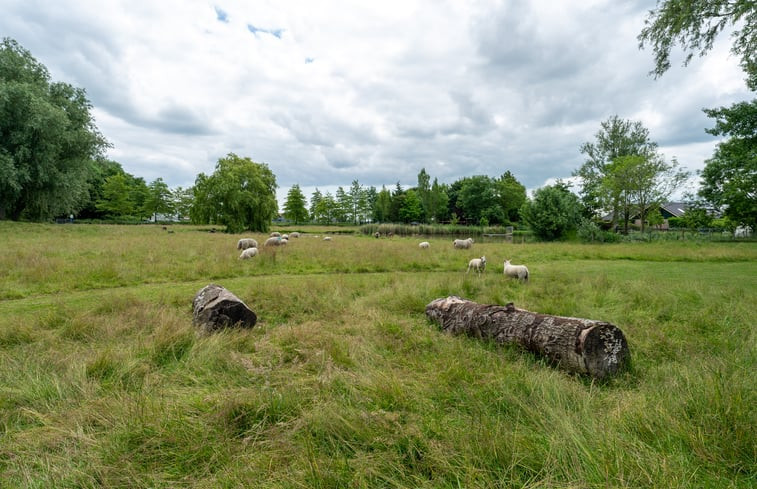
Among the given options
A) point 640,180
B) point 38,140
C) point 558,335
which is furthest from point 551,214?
point 38,140

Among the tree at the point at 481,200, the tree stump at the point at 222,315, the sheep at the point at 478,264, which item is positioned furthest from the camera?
the tree at the point at 481,200

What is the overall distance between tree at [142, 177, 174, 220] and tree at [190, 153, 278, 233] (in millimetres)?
44709

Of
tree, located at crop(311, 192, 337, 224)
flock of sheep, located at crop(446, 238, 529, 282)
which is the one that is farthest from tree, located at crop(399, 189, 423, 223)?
flock of sheep, located at crop(446, 238, 529, 282)

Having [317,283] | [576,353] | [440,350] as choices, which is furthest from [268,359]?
[317,283]

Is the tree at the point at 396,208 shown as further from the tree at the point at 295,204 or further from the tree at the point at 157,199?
the tree at the point at 157,199

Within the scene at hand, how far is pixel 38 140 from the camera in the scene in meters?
26.0

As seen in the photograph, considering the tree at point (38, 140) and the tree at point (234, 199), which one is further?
the tree at point (234, 199)

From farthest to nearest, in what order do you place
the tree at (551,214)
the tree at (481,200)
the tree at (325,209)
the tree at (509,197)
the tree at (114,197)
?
the tree at (325,209)
the tree at (509,197)
the tree at (481,200)
the tree at (114,197)
the tree at (551,214)

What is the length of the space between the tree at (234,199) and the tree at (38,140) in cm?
1024

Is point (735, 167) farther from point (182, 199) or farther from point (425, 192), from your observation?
point (182, 199)

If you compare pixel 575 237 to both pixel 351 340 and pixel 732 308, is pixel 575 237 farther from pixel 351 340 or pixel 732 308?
pixel 351 340

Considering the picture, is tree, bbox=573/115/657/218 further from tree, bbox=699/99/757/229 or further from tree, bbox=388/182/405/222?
tree, bbox=388/182/405/222

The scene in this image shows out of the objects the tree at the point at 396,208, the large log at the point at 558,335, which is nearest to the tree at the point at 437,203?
the tree at the point at 396,208

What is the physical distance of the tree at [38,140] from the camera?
2461cm
